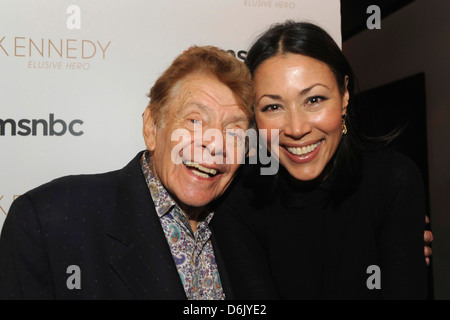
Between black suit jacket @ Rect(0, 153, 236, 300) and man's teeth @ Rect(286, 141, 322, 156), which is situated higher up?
man's teeth @ Rect(286, 141, 322, 156)

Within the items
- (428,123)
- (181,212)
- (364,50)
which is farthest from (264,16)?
(364,50)

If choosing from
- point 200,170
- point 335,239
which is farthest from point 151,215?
point 335,239

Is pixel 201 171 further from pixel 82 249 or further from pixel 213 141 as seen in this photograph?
pixel 82 249

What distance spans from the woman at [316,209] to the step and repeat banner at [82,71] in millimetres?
512

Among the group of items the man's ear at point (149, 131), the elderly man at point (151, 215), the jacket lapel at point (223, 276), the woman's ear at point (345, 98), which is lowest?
the jacket lapel at point (223, 276)

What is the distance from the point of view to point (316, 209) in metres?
1.64

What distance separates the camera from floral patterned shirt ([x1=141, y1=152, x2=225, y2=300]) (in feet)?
4.40

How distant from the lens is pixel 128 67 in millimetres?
1921

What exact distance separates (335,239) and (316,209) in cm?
14

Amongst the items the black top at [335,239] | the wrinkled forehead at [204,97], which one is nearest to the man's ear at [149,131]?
the wrinkled forehead at [204,97]

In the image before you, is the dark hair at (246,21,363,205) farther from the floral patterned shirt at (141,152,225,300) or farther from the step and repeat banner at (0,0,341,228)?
the floral patterned shirt at (141,152,225,300)

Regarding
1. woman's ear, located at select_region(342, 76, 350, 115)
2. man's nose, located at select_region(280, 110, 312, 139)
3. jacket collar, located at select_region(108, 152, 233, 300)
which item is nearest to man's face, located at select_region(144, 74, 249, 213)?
jacket collar, located at select_region(108, 152, 233, 300)

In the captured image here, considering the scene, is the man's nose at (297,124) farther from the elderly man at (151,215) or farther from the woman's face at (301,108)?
the elderly man at (151,215)

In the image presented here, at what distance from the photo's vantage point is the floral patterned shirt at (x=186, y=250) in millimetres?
1342
